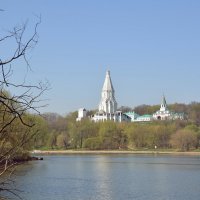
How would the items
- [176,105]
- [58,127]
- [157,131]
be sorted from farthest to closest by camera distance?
[176,105]
[58,127]
[157,131]

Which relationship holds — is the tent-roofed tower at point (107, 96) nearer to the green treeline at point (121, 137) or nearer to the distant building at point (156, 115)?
the distant building at point (156, 115)

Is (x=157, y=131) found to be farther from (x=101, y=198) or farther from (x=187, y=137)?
(x=101, y=198)

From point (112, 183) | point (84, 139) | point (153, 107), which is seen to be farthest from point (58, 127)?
point (112, 183)

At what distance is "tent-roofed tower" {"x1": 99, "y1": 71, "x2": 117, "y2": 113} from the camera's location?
130500 millimetres

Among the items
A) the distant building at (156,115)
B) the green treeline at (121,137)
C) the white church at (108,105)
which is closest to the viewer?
the green treeline at (121,137)

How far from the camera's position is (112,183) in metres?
25.5

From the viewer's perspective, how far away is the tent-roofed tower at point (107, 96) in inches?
5138

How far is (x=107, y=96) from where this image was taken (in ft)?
427

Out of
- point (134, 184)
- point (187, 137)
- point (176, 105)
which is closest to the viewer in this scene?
point (134, 184)

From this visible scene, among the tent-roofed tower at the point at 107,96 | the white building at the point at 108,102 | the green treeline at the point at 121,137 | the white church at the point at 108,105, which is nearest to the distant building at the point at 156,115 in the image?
the white church at the point at 108,105

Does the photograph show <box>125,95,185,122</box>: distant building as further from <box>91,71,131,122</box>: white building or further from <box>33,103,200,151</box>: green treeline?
<box>33,103,200,151</box>: green treeline

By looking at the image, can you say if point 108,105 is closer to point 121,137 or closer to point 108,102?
point 108,102

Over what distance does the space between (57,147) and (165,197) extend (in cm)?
7247

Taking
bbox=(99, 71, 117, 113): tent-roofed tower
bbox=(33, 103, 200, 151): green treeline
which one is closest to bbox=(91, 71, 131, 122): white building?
bbox=(99, 71, 117, 113): tent-roofed tower
